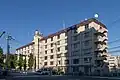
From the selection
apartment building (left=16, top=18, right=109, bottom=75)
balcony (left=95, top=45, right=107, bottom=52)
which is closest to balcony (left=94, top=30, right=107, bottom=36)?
apartment building (left=16, top=18, right=109, bottom=75)

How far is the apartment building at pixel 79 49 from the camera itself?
8475cm

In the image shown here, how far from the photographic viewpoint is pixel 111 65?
93.2 m

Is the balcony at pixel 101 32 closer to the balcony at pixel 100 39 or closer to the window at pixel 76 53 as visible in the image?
the balcony at pixel 100 39

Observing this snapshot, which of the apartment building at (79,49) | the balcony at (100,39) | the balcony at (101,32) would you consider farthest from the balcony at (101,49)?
the balcony at (101,32)

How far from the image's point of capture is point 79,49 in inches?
3627

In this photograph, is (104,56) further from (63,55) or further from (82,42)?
(63,55)

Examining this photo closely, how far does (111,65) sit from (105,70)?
30.7 feet

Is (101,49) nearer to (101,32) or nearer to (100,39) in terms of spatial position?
(100,39)

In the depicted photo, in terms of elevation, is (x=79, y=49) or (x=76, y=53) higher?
(x=79, y=49)

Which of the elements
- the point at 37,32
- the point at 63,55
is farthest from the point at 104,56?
the point at 37,32

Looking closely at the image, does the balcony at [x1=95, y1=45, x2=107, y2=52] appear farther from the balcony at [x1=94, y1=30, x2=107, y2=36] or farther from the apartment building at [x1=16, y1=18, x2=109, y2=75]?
the balcony at [x1=94, y1=30, x2=107, y2=36]

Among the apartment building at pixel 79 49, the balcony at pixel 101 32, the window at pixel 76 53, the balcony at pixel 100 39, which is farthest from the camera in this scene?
the window at pixel 76 53

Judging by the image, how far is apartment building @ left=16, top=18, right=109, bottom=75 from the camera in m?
84.8

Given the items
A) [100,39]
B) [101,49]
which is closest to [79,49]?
[100,39]
